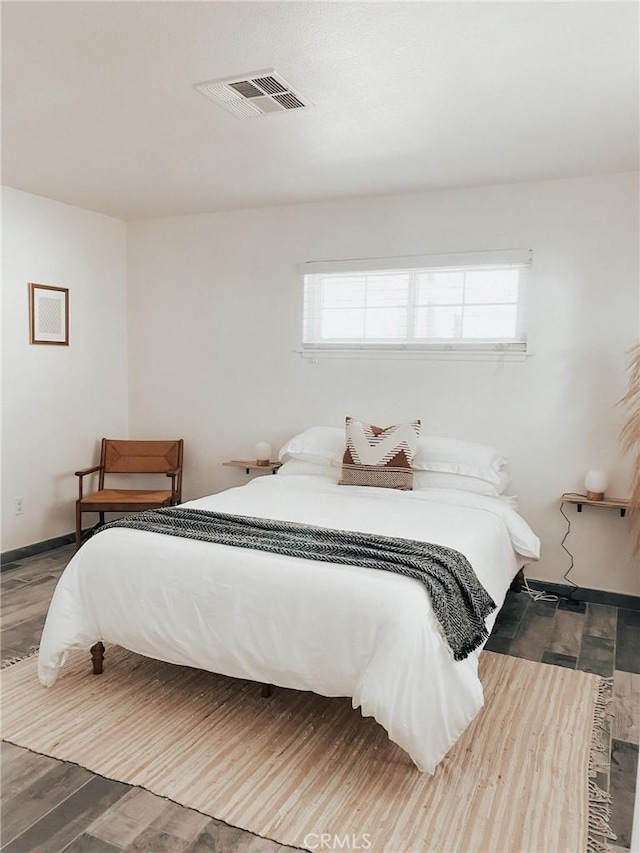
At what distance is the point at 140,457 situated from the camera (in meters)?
5.14

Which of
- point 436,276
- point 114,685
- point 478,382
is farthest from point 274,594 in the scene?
point 436,276

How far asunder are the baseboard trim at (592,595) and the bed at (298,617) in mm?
986

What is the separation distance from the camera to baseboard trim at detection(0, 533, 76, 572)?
4.45 meters

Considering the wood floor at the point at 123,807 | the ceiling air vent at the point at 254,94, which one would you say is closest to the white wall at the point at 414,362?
the wood floor at the point at 123,807

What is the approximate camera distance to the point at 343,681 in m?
2.30

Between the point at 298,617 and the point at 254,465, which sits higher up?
the point at 254,465

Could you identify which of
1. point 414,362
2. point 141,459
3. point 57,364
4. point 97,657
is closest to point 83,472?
point 141,459

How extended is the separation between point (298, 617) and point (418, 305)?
265cm

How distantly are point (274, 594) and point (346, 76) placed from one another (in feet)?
6.73

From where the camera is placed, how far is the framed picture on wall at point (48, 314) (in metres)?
4.57

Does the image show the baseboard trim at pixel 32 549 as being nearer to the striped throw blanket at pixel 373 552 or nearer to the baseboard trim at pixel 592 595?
the striped throw blanket at pixel 373 552

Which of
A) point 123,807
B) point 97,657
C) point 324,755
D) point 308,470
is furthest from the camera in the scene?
point 308,470

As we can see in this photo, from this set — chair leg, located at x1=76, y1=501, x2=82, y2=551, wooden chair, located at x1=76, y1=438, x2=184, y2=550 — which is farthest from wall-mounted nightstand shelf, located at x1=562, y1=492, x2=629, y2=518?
chair leg, located at x1=76, y1=501, x2=82, y2=551

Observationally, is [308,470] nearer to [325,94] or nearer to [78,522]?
[78,522]
